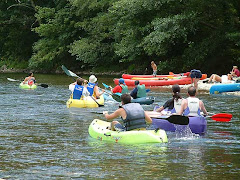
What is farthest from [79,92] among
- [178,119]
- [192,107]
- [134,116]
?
[134,116]

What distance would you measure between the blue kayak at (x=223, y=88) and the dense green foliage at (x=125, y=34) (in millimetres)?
7353

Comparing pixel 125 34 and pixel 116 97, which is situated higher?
pixel 125 34

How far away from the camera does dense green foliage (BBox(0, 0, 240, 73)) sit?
34219 millimetres

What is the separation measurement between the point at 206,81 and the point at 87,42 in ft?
50.8

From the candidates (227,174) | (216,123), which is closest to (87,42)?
(216,123)

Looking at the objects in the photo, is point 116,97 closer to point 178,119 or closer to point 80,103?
point 80,103

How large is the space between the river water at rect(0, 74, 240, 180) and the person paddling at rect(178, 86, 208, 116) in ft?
1.73

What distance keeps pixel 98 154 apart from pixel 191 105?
2.80 metres

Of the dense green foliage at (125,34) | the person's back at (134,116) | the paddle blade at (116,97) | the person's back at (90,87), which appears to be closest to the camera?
the person's back at (134,116)

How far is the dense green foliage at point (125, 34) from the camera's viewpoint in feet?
112

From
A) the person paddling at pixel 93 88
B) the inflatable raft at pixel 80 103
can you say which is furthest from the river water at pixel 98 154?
the person paddling at pixel 93 88

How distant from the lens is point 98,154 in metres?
11.0

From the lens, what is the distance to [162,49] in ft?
113

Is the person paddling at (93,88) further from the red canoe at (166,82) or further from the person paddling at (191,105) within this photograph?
the red canoe at (166,82)
